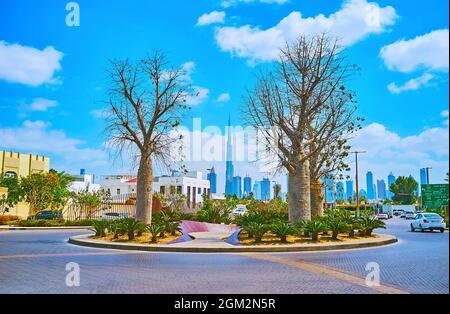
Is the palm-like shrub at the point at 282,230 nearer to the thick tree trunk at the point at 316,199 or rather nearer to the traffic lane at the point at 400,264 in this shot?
the traffic lane at the point at 400,264

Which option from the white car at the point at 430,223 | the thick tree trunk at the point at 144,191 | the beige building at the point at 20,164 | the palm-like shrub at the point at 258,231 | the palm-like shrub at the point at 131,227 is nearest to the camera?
the palm-like shrub at the point at 258,231

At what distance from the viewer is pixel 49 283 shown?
9.37 m

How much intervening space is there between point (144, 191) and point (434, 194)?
3206 centimetres

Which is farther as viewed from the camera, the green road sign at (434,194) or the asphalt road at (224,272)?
the green road sign at (434,194)

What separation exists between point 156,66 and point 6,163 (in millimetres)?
44565

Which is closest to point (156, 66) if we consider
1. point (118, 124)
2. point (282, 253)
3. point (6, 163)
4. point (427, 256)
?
point (118, 124)

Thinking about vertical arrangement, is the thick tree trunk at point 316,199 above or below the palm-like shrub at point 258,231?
above

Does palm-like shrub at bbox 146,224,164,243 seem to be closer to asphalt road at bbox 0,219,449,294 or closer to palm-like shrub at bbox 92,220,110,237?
palm-like shrub at bbox 92,220,110,237

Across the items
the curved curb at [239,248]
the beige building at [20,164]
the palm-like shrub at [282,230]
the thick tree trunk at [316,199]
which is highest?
the beige building at [20,164]

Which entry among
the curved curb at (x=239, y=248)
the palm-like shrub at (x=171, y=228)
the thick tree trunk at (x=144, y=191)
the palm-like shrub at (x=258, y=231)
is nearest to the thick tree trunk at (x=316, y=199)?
the curved curb at (x=239, y=248)

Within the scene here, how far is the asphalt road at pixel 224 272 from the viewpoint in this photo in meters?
8.71

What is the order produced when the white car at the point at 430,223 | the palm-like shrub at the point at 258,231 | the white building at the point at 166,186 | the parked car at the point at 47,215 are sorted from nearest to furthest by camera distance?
the palm-like shrub at the point at 258,231, the white car at the point at 430,223, the parked car at the point at 47,215, the white building at the point at 166,186

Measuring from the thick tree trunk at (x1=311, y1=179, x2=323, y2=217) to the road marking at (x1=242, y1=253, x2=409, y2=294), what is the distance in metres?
15.3
